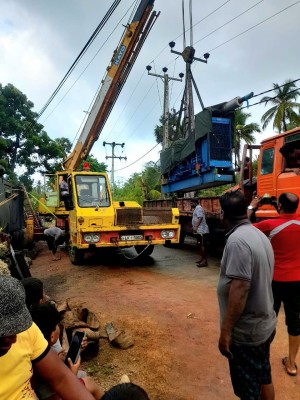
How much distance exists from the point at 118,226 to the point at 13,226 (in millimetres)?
2712

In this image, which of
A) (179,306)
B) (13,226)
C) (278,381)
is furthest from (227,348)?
(13,226)

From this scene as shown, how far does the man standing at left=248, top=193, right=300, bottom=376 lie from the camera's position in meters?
2.79

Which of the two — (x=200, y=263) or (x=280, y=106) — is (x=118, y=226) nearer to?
(x=200, y=263)

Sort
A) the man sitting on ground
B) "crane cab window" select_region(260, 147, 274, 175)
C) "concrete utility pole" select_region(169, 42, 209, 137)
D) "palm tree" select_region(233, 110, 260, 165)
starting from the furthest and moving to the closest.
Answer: "palm tree" select_region(233, 110, 260, 165)
"concrete utility pole" select_region(169, 42, 209, 137)
"crane cab window" select_region(260, 147, 274, 175)
the man sitting on ground

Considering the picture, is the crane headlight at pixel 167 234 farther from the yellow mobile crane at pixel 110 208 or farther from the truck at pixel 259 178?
the truck at pixel 259 178

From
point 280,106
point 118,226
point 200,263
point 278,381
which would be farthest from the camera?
point 280,106

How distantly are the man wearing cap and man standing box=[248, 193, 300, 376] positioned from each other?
1.93 m

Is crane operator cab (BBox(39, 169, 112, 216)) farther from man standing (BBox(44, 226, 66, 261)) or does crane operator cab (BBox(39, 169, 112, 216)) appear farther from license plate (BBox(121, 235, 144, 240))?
man standing (BBox(44, 226, 66, 261))

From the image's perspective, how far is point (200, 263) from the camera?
7.75 metres

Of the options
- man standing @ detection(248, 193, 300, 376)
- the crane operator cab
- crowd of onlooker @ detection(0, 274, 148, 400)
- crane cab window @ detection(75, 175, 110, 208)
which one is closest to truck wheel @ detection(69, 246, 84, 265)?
the crane operator cab

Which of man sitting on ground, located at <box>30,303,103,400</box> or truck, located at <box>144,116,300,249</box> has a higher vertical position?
truck, located at <box>144,116,300,249</box>

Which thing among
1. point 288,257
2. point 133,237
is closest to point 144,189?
point 133,237

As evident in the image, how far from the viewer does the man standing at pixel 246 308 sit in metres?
1.89

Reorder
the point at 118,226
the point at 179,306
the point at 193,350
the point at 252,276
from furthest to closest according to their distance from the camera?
the point at 118,226 → the point at 179,306 → the point at 193,350 → the point at 252,276
